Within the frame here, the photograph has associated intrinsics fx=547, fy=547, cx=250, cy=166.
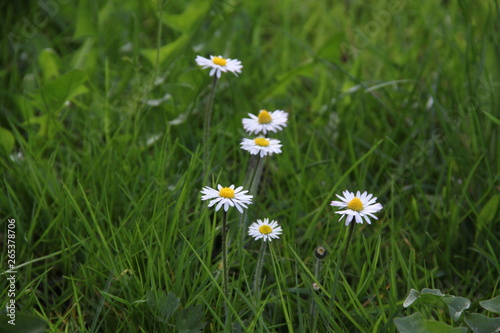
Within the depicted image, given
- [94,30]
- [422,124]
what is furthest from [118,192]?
[422,124]

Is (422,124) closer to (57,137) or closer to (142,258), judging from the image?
(142,258)

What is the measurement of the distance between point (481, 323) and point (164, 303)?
710 millimetres

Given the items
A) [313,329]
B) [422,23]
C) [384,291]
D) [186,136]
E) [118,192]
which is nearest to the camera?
[313,329]

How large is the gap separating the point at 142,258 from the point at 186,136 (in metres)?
0.70

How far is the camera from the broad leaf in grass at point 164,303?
48.7 inches

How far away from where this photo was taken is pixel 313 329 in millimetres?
1246

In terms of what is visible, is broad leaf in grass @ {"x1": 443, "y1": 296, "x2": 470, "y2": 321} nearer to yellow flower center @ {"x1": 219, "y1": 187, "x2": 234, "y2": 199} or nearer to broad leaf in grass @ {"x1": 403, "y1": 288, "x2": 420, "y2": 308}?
broad leaf in grass @ {"x1": 403, "y1": 288, "x2": 420, "y2": 308}

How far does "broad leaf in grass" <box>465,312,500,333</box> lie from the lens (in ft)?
3.96

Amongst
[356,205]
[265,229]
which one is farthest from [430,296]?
[265,229]

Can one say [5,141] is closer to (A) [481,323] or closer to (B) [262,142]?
(B) [262,142]

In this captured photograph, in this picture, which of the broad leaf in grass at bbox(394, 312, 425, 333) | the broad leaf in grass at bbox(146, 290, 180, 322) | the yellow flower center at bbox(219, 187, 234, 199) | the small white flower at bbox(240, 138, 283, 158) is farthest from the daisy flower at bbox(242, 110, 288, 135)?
the broad leaf in grass at bbox(394, 312, 425, 333)

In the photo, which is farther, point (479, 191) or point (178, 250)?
point (479, 191)

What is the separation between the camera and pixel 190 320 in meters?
1.24

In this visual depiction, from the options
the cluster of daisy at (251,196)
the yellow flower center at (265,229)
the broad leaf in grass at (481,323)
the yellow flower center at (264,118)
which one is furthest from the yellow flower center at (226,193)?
the broad leaf in grass at (481,323)
